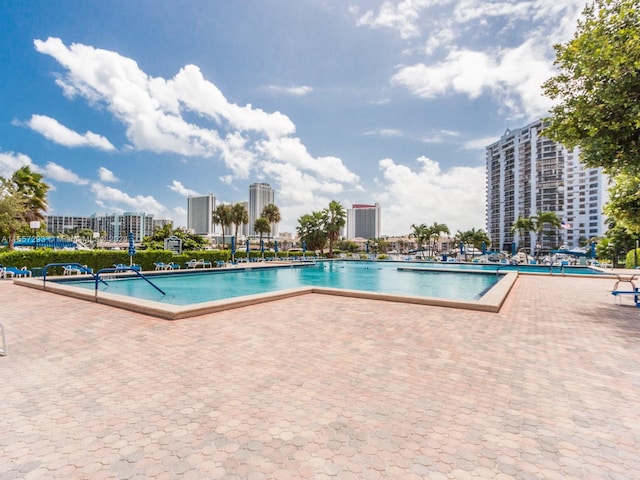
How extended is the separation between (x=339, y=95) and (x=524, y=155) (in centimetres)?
11183

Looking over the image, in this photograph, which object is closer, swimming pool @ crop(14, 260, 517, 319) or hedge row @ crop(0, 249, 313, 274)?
swimming pool @ crop(14, 260, 517, 319)

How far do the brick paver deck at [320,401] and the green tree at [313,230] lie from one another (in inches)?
1760

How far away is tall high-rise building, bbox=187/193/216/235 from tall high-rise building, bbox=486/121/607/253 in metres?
156

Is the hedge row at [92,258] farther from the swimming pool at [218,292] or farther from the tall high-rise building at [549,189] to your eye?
the tall high-rise building at [549,189]

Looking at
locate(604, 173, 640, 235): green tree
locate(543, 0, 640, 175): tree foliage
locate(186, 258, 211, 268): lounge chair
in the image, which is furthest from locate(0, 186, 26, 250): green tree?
locate(604, 173, 640, 235): green tree

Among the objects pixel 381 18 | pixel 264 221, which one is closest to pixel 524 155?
pixel 264 221

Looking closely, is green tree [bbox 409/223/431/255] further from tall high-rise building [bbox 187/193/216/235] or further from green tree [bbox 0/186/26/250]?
tall high-rise building [bbox 187/193/216/235]

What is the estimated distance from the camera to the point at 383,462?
2352mm

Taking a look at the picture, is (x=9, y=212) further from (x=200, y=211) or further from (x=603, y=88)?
(x=200, y=211)

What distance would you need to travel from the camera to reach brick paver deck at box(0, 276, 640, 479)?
2365 millimetres

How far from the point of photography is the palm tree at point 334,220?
49.8m

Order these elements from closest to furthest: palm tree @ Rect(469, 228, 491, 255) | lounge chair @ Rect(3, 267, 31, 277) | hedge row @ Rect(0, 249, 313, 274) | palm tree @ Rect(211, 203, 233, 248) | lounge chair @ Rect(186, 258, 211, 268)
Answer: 1. lounge chair @ Rect(3, 267, 31, 277)
2. hedge row @ Rect(0, 249, 313, 274)
3. lounge chair @ Rect(186, 258, 211, 268)
4. palm tree @ Rect(211, 203, 233, 248)
5. palm tree @ Rect(469, 228, 491, 255)


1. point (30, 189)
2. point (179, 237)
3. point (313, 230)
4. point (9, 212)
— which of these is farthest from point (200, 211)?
point (9, 212)

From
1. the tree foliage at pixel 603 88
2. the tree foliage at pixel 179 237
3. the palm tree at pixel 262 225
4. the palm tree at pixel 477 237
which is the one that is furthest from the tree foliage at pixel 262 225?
the palm tree at pixel 477 237
